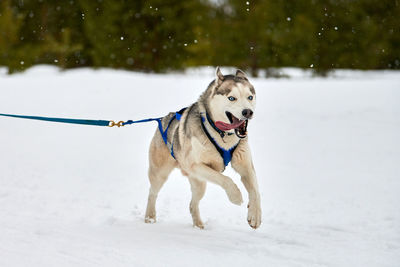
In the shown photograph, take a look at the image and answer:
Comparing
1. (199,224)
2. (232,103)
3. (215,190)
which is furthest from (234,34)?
(232,103)

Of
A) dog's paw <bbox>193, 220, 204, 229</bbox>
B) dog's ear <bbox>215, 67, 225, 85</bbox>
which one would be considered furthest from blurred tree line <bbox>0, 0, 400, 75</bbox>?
dog's ear <bbox>215, 67, 225, 85</bbox>

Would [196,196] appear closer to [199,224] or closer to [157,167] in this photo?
[199,224]

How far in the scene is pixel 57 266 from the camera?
359 centimetres

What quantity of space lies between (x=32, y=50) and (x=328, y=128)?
54.9 feet

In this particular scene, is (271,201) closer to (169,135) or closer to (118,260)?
(169,135)

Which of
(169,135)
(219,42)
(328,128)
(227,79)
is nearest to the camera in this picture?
(227,79)

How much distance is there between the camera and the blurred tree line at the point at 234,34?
19.4 meters

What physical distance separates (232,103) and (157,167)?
1.56 meters

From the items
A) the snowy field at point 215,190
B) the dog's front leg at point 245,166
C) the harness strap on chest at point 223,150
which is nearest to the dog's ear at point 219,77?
the harness strap on chest at point 223,150

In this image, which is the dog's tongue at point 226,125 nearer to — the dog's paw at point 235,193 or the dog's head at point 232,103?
the dog's head at point 232,103

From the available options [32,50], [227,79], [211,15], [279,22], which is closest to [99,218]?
[227,79]

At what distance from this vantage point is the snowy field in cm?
412

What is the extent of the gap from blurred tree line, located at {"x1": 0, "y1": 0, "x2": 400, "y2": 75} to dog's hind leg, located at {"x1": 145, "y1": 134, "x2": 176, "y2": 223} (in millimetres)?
14774

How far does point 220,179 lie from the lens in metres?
4.09
